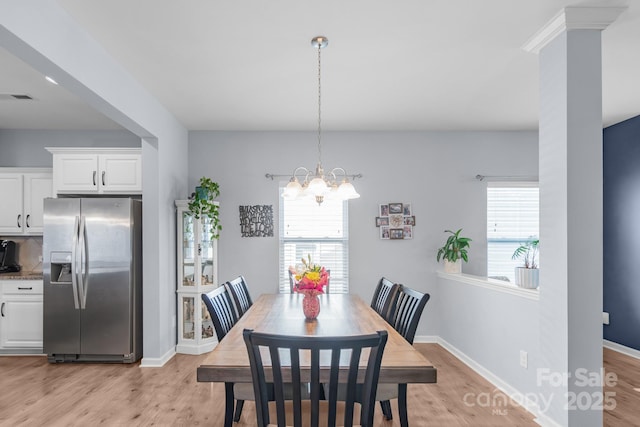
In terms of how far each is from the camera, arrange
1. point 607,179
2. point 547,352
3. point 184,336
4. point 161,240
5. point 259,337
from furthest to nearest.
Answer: point 607,179 < point 184,336 < point 161,240 < point 547,352 < point 259,337

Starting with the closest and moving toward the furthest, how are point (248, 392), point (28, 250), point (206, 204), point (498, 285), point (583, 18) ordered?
point (248, 392) < point (583, 18) < point (498, 285) < point (206, 204) < point (28, 250)

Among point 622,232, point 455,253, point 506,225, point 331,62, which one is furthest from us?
point 506,225

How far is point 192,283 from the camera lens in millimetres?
4887

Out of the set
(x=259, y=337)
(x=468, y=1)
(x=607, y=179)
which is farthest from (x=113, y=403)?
(x=607, y=179)

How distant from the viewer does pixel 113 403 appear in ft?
11.3

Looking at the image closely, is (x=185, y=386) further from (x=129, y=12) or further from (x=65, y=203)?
(x=129, y=12)

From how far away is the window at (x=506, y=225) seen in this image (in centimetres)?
551

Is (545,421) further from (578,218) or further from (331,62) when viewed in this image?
(331,62)

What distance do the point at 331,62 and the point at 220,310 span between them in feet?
6.51

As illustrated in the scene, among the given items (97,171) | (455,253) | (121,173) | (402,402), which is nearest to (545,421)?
(402,402)

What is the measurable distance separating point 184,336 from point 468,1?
4264mm

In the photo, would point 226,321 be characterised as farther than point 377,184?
No

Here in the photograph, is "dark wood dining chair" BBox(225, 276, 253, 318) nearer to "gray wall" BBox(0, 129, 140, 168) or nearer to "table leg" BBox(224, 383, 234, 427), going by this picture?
"table leg" BBox(224, 383, 234, 427)

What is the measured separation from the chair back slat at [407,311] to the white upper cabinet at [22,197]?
4.20 m
